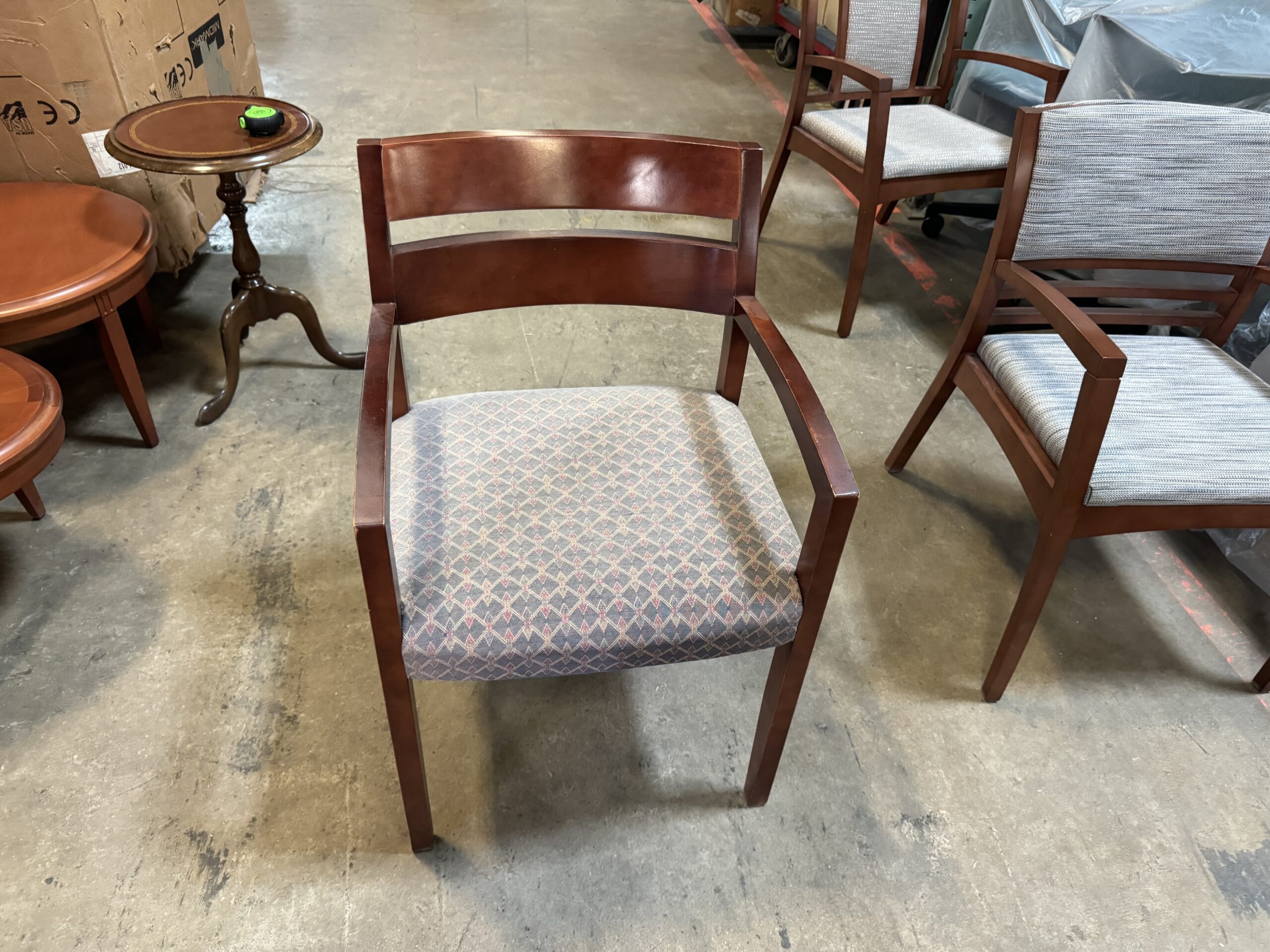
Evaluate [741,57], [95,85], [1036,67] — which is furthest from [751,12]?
[95,85]

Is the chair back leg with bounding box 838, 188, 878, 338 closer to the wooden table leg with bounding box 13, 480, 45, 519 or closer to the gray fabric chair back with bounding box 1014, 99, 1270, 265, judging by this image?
the gray fabric chair back with bounding box 1014, 99, 1270, 265

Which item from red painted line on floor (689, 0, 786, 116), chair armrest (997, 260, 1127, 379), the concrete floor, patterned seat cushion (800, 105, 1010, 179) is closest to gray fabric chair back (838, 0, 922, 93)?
patterned seat cushion (800, 105, 1010, 179)

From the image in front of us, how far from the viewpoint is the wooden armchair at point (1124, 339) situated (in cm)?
120

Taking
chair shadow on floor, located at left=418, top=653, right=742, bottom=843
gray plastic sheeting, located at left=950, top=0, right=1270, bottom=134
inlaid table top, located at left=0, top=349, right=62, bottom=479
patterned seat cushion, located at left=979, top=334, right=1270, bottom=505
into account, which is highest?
gray plastic sheeting, located at left=950, top=0, right=1270, bottom=134

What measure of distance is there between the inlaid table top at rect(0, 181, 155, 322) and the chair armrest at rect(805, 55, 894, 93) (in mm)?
1752

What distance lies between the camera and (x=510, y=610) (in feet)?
3.00

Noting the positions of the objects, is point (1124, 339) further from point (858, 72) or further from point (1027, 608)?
point (858, 72)

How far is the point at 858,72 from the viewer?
2.11 metres

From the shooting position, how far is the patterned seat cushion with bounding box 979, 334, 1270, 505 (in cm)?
119

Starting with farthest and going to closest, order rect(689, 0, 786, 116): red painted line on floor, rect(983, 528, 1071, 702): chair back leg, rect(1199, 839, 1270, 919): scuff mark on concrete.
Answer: rect(689, 0, 786, 116): red painted line on floor < rect(983, 528, 1071, 702): chair back leg < rect(1199, 839, 1270, 919): scuff mark on concrete

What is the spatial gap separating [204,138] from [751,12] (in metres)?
4.00

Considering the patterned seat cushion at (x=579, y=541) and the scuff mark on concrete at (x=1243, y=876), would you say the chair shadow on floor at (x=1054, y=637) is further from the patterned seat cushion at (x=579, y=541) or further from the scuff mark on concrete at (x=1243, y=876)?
the patterned seat cushion at (x=579, y=541)

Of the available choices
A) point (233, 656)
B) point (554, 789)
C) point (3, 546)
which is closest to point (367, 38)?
point (3, 546)

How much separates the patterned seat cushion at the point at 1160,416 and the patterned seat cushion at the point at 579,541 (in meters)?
0.54
